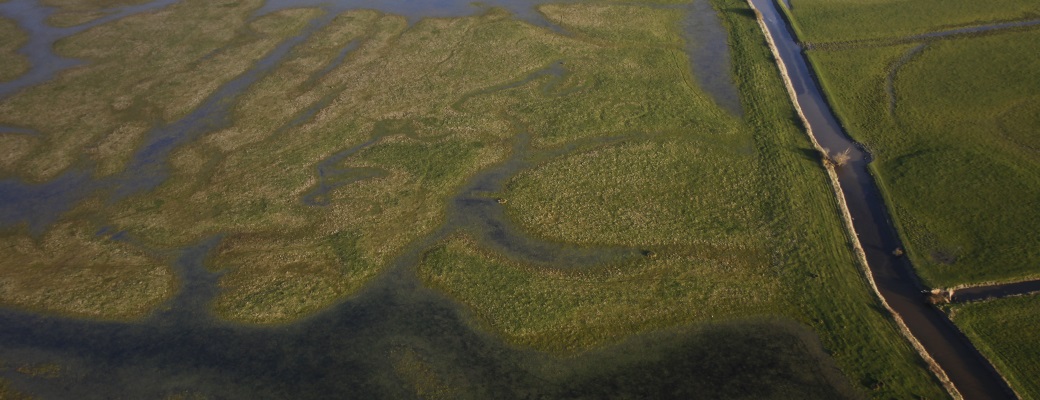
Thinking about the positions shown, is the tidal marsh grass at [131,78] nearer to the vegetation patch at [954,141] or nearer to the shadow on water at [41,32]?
the shadow on water at [41,32]

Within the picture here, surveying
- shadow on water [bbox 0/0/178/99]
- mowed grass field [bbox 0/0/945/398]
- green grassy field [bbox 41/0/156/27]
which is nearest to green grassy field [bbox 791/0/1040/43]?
mowed grass field [bbox 0/0/945/398]

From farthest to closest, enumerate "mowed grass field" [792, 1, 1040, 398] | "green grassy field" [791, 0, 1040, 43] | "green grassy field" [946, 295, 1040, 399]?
1. "green grassy field" [791, 0, 1040, 43]
2. "mowed grass field" [792, 1, 1040, 398]
3. "green grassy field" [946, 295, 1040, 399]

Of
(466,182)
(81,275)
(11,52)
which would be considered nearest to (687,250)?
(466,182)

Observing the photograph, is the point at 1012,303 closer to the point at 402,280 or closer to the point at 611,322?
the point at 611,322

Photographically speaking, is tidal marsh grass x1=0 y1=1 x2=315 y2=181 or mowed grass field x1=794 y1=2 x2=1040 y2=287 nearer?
mowed grass field x1=794 y1=2 x2=1040 y2=287

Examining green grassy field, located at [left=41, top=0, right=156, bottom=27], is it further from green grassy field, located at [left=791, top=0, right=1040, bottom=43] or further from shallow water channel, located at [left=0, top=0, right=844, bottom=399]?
green grassy field, located at [left=791, top=0, right=1040, bottom=43]

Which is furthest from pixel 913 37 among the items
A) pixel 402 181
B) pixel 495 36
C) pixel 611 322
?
pixel 402 181

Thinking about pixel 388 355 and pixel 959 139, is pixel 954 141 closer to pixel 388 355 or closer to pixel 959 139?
pixel 959 139

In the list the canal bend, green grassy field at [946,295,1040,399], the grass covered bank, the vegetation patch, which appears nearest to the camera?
green grassy field at [946,295,1040,399]
